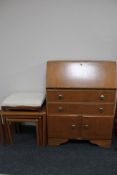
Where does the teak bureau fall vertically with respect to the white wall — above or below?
below

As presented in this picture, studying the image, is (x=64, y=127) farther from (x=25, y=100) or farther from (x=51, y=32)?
(x=51, y=32)

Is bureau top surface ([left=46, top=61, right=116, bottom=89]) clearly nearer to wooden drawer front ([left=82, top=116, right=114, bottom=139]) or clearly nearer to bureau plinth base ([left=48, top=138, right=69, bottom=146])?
wooden drawer front ([left=82, top=116, right=114, bottom=139])

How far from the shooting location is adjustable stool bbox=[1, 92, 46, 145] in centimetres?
197

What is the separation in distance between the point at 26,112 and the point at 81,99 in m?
0.68

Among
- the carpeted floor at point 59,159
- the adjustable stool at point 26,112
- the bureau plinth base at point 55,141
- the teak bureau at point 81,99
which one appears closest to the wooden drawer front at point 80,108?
the teak bureau at point 81,99

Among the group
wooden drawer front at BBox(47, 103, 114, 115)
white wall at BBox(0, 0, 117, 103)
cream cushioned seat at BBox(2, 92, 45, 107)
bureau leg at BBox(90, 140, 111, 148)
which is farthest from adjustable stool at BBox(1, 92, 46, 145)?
bureau leg at BBox(90, 140, 111, 148)

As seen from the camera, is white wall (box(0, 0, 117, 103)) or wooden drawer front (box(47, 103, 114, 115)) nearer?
wooden drawer front (box(47, 103, 114, 115))

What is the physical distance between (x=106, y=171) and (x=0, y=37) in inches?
81.6

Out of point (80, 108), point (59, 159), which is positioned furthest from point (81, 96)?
point (59, 159)

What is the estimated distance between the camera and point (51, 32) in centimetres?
216

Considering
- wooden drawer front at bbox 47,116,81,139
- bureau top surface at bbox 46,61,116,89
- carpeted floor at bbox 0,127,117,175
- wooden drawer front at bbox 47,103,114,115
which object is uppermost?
bureau top surface at bbox 46,61,116,89

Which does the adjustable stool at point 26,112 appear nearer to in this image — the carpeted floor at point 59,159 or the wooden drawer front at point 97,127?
the carpeted floor at point 59,159

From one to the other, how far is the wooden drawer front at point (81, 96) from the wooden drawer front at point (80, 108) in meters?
0.06

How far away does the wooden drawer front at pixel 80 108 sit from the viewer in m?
1.90
